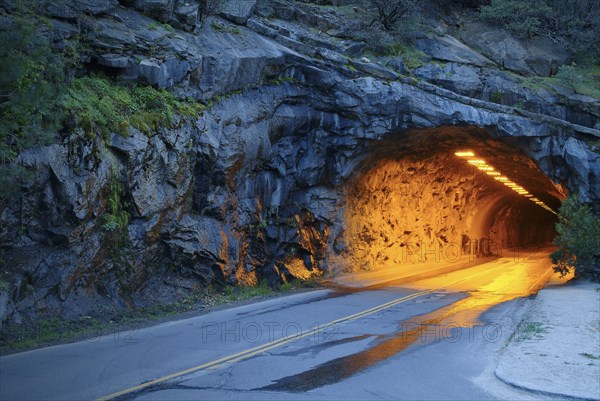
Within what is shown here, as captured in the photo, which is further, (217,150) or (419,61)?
(419,61)

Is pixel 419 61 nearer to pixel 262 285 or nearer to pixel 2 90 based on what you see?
pixel 262 285

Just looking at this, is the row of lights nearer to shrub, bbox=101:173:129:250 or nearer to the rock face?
the rock face

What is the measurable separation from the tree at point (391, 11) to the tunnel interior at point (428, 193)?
5915 mm

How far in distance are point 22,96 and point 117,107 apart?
4350 millimetres

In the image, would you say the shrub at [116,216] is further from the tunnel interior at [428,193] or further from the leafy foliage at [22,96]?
the tunnel interior at [428,193]

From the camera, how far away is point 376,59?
24.2m

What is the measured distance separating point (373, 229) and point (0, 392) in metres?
22.3

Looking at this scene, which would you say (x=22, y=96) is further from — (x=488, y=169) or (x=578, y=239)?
(x=488, y=169)

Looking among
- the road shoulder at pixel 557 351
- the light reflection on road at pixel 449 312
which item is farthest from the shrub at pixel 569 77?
the road shoulder at pixel 557 351

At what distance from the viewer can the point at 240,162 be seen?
18.8 m

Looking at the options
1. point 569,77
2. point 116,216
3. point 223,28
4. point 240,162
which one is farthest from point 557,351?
point 569,77

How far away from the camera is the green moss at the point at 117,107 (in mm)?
13305

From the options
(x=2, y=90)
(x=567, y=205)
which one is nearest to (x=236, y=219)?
(x=2, y=90)

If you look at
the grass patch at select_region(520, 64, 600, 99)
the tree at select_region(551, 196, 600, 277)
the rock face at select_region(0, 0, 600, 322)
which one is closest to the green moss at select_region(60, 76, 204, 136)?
the rock face at select_region(0, 0, 600, 322)
